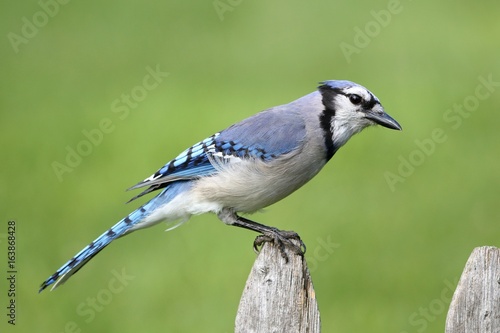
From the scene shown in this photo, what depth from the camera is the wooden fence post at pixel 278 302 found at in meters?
3.01

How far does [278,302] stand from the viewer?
3.02m

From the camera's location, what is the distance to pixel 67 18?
7887 millimetres

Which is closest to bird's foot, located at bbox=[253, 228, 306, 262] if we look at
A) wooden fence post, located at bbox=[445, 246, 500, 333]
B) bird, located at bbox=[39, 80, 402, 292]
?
bird, located at bbox=[39, 80, 402, 292]

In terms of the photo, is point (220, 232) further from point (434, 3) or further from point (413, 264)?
point (434, 3)

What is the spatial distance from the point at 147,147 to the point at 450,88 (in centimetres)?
243

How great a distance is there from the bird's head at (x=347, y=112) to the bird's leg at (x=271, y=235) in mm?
498

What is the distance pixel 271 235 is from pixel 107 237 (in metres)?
0.75

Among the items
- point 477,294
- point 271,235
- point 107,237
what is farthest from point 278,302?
point 107,237

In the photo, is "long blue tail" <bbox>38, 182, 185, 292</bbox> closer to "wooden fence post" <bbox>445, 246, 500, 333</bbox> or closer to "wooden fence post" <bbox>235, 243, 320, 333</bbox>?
"wooden fence post" <bbox>235, 243, 320, 333</bbox>

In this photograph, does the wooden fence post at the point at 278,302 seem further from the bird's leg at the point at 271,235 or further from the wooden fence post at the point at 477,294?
the wooden fence post at the point at 477,294

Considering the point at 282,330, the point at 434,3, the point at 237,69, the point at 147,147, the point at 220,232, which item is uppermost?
the point at 434,3

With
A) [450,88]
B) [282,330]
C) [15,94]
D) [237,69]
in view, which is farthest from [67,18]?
[282,330]

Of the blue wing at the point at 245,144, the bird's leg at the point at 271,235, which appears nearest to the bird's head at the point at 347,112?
the blue wing at the point at 245,144

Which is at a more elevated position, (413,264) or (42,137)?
(42,137)
